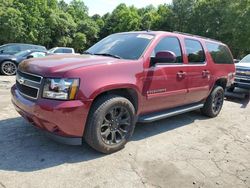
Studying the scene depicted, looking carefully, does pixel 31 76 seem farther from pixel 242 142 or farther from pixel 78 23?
pixel 78 23

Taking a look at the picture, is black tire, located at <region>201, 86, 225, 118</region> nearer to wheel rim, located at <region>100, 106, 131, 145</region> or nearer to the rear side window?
the rear side window

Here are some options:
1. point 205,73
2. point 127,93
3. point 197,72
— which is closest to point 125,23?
point 205,73

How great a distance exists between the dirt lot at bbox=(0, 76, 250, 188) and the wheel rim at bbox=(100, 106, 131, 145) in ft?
0.76

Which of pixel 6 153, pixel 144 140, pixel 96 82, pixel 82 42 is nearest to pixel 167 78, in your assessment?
pixel 144 140

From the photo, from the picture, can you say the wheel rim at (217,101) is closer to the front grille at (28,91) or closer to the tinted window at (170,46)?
the tinted window at (170,46)

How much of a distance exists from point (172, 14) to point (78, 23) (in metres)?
18.2

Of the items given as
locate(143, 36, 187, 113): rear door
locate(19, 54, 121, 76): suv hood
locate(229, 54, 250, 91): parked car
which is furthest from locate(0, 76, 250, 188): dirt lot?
locate(229, 54, 250, 91): parked car

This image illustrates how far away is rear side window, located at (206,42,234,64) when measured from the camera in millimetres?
6511

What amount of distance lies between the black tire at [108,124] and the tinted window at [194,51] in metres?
1.98

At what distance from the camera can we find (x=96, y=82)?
12.5ft

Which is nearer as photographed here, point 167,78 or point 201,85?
point 167,78

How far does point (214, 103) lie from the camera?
680 cm

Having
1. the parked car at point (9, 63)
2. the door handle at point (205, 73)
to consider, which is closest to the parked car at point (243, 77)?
the door handle at point (205, 73)

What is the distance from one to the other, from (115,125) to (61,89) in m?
1.06
